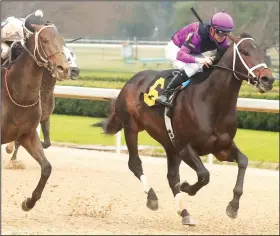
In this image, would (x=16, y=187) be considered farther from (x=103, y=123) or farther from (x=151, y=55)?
(x=151, y=55)

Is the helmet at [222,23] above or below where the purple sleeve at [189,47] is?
above

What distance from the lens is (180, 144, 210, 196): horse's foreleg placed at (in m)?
6.52

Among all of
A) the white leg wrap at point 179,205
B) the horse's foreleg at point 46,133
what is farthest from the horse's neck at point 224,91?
the horse's foreleg at point 46,133

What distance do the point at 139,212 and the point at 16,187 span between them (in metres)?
1.46

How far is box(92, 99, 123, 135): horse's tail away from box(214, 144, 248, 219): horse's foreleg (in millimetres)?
1569

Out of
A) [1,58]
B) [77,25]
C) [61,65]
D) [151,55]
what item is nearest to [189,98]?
[61,65]

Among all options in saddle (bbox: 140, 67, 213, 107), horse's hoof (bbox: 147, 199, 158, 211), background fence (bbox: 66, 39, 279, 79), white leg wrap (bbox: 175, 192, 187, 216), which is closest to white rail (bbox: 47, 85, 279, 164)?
saddle (bbox: 140, 67, 213, 107)

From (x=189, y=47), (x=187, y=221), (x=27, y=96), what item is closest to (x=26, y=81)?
(x=27, y=96)

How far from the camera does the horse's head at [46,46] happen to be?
6.28m

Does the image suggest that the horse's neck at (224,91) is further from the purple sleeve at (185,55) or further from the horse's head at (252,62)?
the purple sleeve at (185,55)

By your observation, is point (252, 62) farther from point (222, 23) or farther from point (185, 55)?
point (185, 55)

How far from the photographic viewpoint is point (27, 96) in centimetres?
670

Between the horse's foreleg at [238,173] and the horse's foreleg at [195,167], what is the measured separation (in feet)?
0.58

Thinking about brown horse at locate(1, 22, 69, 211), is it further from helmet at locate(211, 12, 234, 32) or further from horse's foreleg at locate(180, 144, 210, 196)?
helmet at locate(211, 12, 234, 32)
